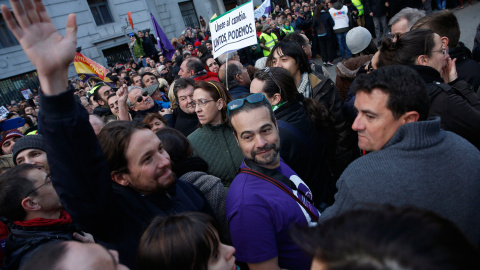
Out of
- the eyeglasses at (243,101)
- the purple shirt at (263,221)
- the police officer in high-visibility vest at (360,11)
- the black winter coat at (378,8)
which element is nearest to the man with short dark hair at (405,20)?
the eyeglasses at (243,101)

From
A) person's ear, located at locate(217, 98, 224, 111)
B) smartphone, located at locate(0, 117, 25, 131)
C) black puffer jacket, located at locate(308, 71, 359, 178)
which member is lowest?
black puffer jacket, located at locate(308, 71, 359, 178)

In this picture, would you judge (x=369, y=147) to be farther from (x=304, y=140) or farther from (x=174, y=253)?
(x=174, y=253)

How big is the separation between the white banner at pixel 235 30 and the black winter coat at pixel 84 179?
9.83 ft

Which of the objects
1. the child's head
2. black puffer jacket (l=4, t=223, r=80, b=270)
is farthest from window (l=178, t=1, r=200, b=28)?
the child's head

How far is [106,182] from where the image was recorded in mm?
1252

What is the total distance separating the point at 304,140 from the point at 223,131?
820 mm

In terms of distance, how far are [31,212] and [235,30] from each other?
11.0ft

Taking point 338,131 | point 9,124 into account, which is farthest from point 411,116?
point 9,124

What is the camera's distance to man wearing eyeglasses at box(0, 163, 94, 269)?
1.73 meters

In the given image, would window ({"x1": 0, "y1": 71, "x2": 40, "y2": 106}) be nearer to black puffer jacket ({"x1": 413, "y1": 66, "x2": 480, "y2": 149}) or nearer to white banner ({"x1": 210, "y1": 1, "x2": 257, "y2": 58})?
white banner ({"x1": 210, "y1": 1, "x2": 257, "y2": 58})

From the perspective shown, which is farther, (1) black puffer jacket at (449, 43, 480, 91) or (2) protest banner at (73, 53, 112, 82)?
(2) protest banner at (73, 53, 112, 82)

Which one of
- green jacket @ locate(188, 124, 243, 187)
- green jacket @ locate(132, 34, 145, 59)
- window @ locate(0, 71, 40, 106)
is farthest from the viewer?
window @ locate(0, 71, 40, 106)

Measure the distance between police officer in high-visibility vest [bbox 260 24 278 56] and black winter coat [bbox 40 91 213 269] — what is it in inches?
354

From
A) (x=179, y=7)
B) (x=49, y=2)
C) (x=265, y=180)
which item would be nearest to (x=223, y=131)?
(x=265, y=180)
